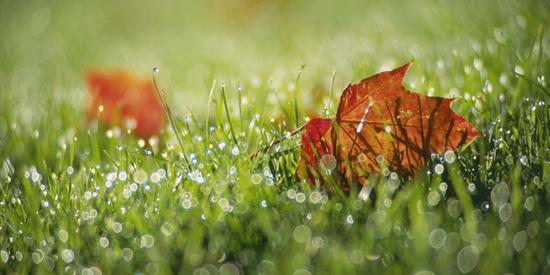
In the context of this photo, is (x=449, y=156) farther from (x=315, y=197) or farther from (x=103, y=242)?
(x=103, y=242)

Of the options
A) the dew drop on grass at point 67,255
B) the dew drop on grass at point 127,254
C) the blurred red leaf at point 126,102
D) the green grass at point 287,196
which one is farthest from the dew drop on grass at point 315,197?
the blurred red leaf at point 126,102

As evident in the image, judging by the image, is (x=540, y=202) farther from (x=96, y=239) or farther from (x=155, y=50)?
(x=155, y=50)

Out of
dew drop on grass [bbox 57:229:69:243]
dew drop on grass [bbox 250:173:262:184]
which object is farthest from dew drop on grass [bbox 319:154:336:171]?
dew drop on grass [bbox 57:229:69:243]

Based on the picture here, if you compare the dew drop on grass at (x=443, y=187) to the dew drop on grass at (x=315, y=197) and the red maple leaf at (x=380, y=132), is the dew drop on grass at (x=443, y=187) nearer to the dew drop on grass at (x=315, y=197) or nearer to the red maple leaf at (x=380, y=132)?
the red maple leaf at (x=380, y=132)

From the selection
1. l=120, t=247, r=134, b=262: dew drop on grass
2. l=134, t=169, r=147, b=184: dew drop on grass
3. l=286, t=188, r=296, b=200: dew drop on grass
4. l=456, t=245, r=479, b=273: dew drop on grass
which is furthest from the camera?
l=134, t=169, r=147, b=184: dew drop on grass

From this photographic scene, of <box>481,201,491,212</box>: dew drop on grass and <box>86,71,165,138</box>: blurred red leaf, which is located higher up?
<box>86,71,165,138</box>: blurred red leaf

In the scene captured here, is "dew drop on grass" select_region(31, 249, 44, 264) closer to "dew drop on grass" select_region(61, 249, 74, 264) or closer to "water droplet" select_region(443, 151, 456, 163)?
"dew drop on grass" select_region(61, 249, 74, 264)

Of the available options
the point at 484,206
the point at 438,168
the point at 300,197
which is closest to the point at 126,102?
the point at 300,197

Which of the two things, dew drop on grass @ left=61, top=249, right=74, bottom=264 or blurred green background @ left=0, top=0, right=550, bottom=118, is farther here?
blurred green background @ left=0, top=0, right=550, bottom=118
